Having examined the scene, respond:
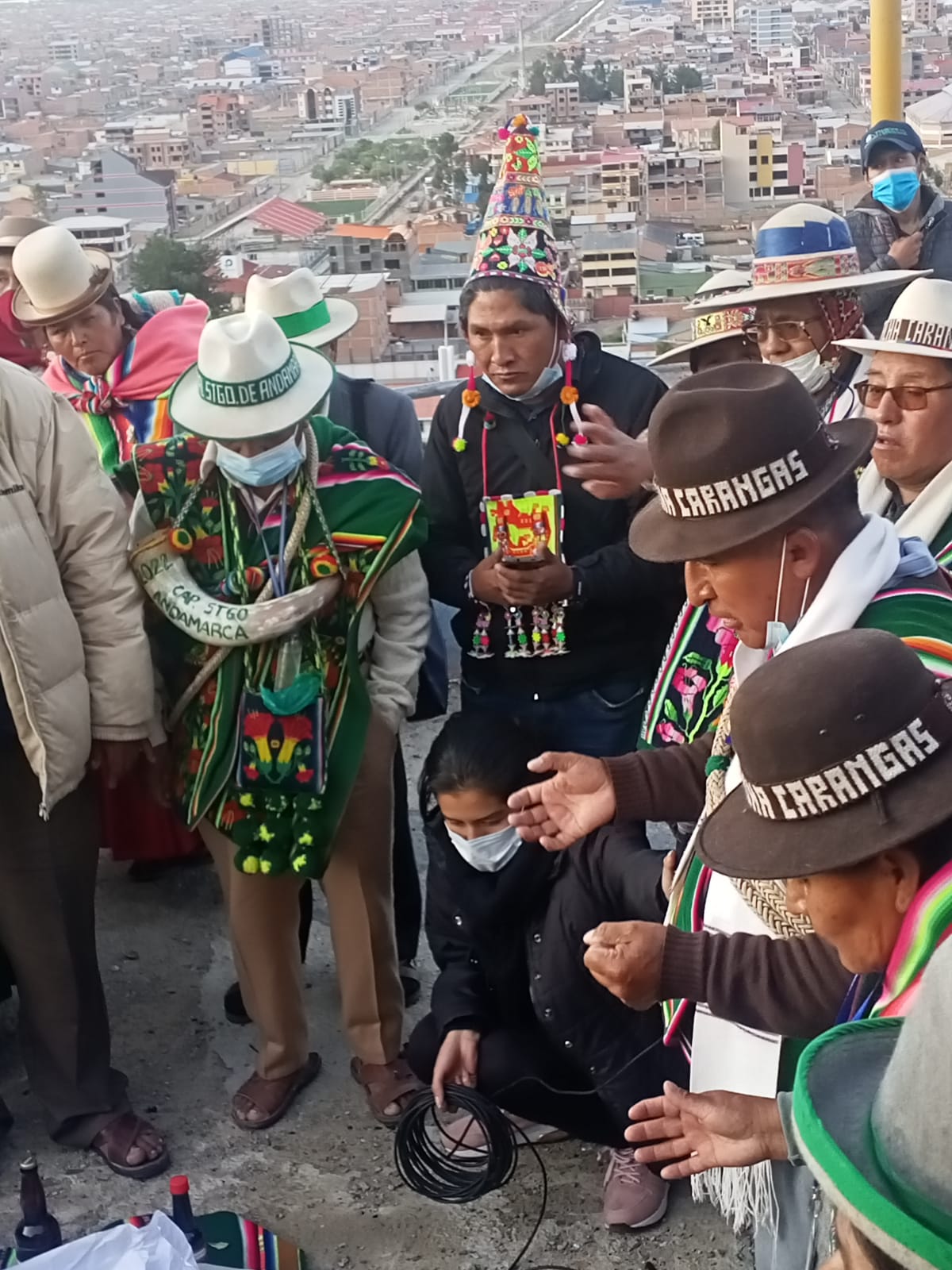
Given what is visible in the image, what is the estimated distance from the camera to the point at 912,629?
174 cm

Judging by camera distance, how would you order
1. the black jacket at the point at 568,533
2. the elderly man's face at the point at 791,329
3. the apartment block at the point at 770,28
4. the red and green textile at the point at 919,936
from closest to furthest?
the red and green textile at the point at 919,936 → the black jacket at the point at 568,533 → the elderly man's face at the point at 791,329 → the apartment block at the point at 770,28

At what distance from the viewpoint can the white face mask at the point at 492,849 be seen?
8.74ft

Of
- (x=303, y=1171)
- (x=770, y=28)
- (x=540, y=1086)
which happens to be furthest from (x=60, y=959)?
(x=770, y=28)

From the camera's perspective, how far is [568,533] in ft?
10.2

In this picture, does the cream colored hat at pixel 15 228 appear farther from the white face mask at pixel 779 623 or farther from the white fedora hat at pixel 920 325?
the white face mask at pixel 779 623

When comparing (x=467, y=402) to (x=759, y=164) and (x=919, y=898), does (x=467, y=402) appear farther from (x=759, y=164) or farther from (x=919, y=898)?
(x=759, y=164)

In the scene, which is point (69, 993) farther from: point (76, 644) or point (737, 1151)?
point (737, 1151)

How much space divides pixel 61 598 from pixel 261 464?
18.6 inches

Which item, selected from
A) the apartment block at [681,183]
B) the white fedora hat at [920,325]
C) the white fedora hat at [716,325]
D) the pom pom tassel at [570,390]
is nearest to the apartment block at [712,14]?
the apartment block at [681,183]

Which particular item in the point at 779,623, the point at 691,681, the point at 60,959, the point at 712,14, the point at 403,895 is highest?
the point at 712,14

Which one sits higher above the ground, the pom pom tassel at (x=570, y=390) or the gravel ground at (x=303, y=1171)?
the pom pom tassel at (x=570, y=390)

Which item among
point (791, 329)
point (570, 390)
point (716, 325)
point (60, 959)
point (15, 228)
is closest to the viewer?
point (60, 959)

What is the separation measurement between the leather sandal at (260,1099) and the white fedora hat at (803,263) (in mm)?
2001

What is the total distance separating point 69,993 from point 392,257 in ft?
13.7
